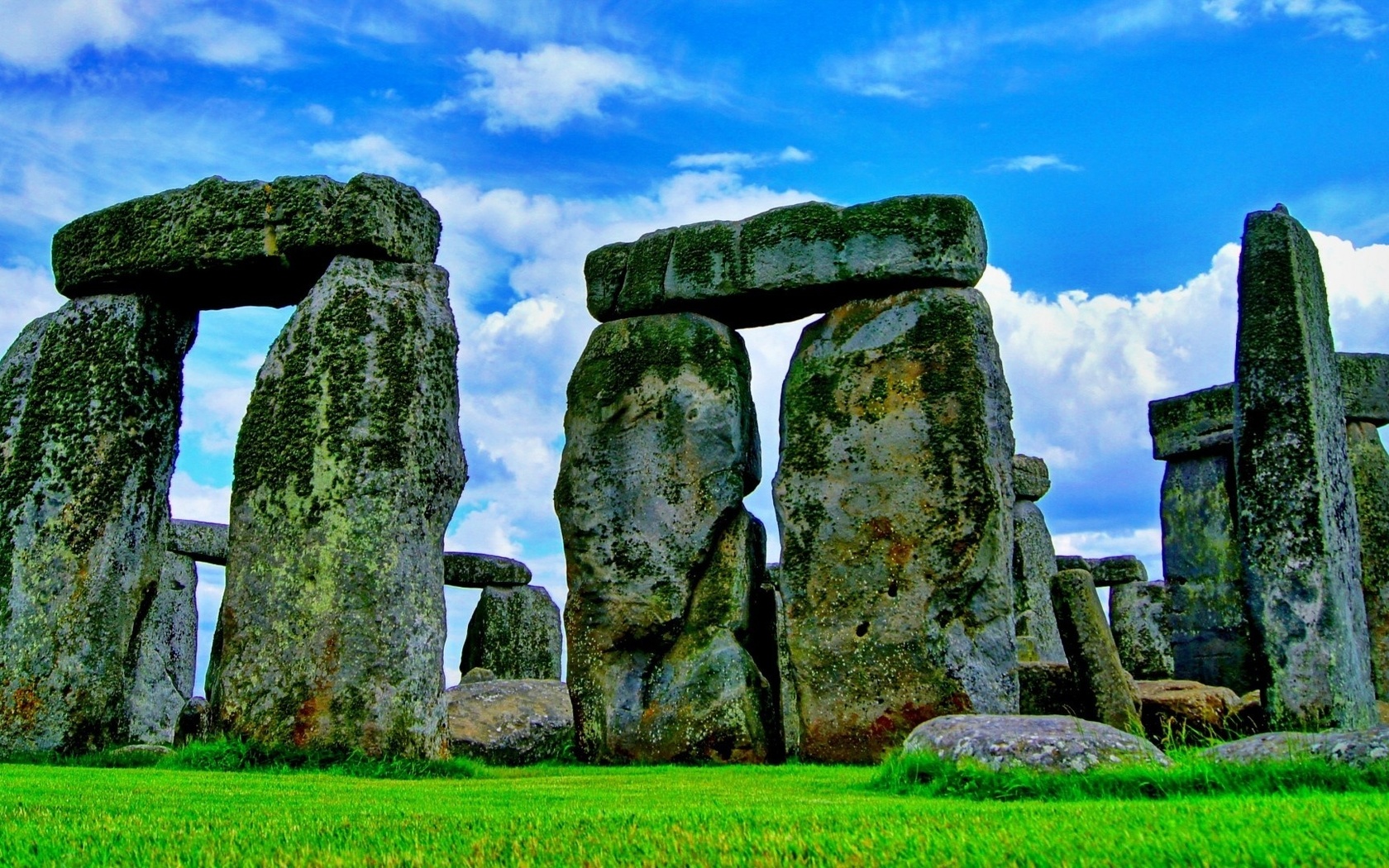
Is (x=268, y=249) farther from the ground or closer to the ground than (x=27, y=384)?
farther from the ground

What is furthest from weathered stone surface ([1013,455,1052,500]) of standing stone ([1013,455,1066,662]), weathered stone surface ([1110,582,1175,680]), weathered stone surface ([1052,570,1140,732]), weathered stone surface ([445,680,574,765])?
weathered stone surface ([445,680,574,765])

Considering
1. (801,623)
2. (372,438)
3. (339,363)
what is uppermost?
(339,363)

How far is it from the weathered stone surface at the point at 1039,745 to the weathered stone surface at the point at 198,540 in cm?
1314

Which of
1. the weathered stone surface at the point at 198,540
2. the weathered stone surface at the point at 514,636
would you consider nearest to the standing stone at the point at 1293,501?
→ the weathered stone surface at the point at 514,636

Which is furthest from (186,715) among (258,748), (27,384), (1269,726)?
(1269,726)

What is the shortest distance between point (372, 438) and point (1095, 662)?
586cm

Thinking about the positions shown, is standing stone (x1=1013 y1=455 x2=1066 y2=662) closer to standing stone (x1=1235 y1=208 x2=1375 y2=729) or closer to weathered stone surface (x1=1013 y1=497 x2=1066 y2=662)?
weathered stone surface (x1=1013 y1=497 x2=1066 y2=662)

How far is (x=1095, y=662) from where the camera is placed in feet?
33.2

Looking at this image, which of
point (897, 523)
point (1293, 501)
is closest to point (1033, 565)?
point (1293, 501)

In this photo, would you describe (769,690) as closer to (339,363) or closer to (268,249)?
(339,363)

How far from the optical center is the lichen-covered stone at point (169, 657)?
1502 centimetres

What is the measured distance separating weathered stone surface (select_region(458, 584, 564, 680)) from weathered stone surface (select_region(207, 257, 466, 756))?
32.3ft

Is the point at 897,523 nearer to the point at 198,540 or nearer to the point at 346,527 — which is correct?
the point at 346,527

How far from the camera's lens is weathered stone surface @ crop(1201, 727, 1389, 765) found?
5332 mm
